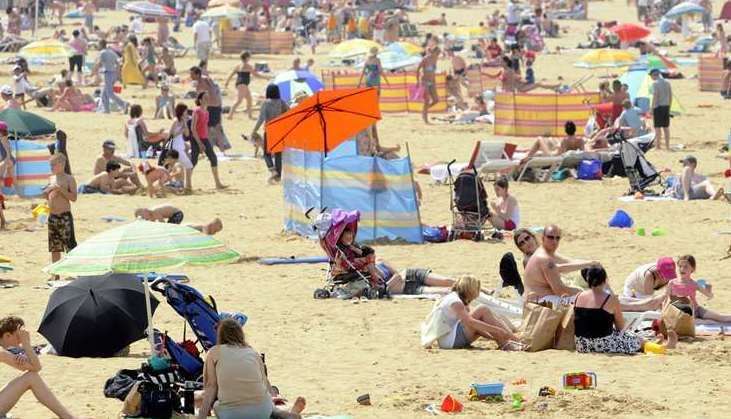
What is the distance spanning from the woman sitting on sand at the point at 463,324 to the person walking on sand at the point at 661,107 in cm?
1147

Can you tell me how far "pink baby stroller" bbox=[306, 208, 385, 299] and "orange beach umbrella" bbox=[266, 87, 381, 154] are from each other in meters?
2.60

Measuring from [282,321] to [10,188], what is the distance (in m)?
7.07

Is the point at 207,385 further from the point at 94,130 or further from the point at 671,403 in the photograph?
the point at 94,130

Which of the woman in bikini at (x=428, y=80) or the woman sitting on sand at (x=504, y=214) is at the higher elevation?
the woman in bikini at (x=428, y=80)

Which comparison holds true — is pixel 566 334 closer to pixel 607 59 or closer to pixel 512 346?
pixel 512 346

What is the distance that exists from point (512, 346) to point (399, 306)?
5.49 feet

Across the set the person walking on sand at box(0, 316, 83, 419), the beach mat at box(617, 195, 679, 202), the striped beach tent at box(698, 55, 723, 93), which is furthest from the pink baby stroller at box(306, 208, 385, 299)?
the striped beach tent at box(698, 55, 723, 93)

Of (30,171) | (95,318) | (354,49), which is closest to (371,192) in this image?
(30,171)

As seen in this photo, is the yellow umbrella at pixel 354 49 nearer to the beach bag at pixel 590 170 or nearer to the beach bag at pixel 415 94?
the beach bag at pixel 415 94

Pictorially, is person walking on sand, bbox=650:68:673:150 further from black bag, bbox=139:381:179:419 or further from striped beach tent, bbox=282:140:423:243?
black bag, bbox=139:381:179:419

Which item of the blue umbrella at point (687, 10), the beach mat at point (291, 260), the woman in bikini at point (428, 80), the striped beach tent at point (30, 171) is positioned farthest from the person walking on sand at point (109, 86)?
the blue umbrella at point (687, 10)

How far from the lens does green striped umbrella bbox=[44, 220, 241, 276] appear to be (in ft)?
29.2

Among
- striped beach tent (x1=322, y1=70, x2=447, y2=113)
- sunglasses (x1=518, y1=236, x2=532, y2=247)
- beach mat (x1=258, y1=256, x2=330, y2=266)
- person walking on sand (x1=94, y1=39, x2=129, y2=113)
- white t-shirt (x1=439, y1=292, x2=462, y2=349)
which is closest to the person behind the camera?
white t-shirt (x1=439, y1=292, x2=462, y2=349)

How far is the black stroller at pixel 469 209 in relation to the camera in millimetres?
14914
